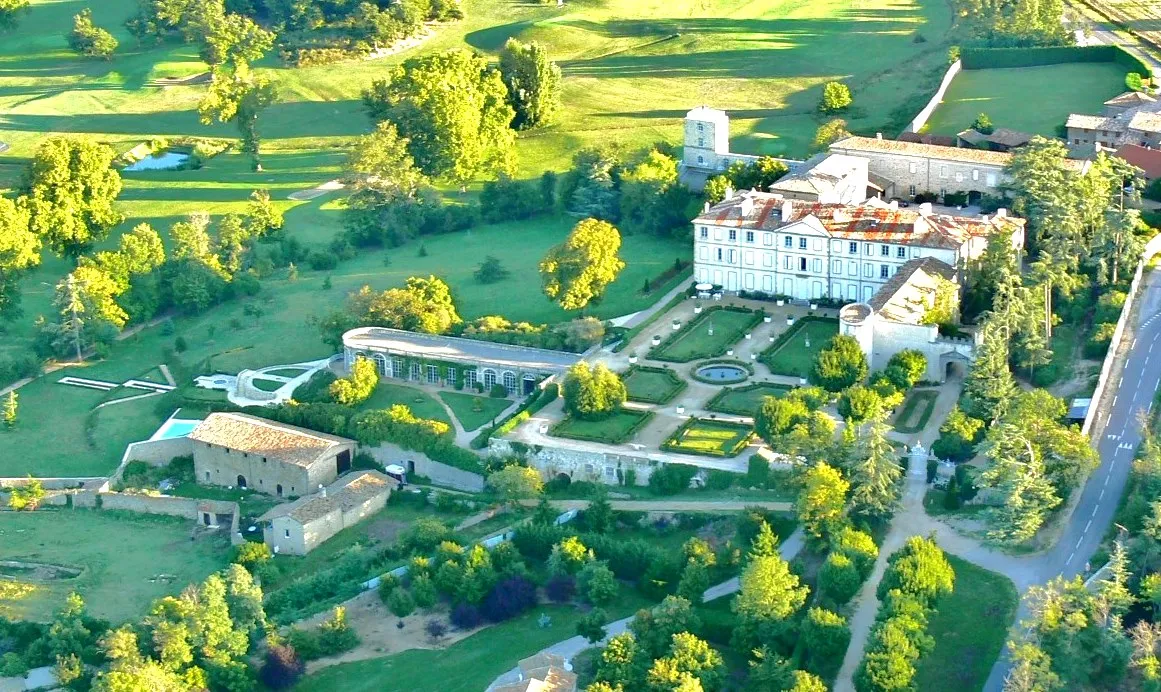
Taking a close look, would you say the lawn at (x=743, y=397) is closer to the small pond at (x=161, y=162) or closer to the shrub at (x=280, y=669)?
the shrub at (x=280, y=669)

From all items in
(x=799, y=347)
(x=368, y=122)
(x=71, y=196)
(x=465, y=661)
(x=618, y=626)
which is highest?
(x=71, y=196)

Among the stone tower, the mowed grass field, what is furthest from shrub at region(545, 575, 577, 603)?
the stone tower

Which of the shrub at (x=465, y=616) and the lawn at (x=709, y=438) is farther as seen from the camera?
the lawn at (x=709, y=438)

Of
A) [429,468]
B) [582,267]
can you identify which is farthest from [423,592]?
[582,267]

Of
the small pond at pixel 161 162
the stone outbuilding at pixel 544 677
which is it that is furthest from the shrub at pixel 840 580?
the small pond at pixel 161 162

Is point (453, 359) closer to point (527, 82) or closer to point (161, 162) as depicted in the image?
point (527, 82)

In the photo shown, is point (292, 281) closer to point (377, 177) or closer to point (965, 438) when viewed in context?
point (377, 177)
